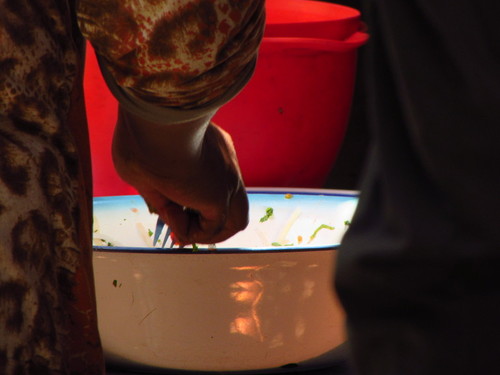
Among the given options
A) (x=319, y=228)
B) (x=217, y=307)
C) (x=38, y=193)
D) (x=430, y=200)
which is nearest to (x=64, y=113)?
(x=38, y=193)

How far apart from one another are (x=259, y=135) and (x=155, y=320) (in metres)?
0.53

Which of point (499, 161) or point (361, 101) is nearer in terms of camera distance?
point (499, 161)

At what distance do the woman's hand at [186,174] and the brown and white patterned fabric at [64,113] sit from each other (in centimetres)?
8

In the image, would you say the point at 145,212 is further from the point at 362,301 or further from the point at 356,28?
the point at 362,301

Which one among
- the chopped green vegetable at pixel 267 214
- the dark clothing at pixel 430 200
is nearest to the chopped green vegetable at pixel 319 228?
the chopped green vegetable at pixel 267 214

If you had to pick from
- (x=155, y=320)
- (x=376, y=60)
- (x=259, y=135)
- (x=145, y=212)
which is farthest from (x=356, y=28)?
(x=376, y=60)

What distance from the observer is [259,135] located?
1295mm

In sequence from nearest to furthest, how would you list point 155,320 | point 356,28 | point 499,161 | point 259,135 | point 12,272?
1. point 499,161
2. point 12,272
3. point 155,320
4. point 259,135
5. point 356,28

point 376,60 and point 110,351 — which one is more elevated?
point 376,60

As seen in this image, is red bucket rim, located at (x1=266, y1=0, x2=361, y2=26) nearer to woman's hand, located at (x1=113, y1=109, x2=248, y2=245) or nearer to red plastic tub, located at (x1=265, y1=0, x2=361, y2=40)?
red plastic tub, located at (x1=265, y1=0, x2=361, y2=40)

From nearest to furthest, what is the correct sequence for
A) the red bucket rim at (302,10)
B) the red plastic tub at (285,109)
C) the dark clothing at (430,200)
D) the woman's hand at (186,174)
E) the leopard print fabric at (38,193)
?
the dark clothing at (430,200)
the leopard print fabric at (38,193)
the woman's hand at (186,174)
the red plastic tub at (285,109)
the red bucket rim at (302,10)

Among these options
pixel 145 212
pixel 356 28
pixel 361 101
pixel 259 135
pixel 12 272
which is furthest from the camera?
pixel 361 101

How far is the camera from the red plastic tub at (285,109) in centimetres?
128

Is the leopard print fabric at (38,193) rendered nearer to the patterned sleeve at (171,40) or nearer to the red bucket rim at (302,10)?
the patterned sleeve at (171,40)
